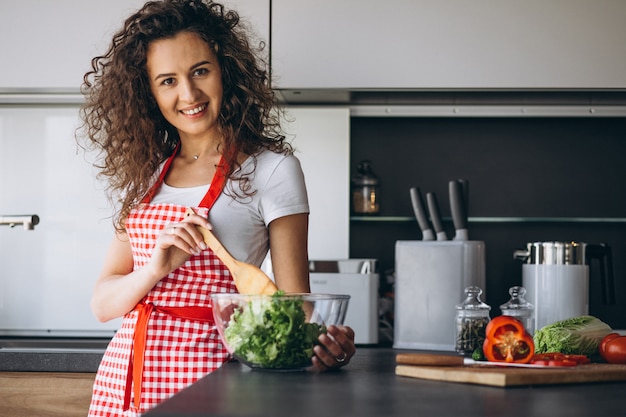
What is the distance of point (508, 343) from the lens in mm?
1184

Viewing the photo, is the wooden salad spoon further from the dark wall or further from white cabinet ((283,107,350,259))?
the dark wall

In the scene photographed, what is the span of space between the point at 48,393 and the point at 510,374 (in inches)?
50.0

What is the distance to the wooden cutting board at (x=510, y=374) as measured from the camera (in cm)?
99

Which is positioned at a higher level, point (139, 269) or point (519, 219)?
point (519, 219)

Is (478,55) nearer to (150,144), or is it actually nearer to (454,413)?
(150,144)

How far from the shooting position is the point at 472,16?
84.5 inches

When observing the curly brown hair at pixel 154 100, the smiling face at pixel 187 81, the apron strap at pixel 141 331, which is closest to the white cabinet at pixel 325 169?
the curly brown hair at pixel 154 100

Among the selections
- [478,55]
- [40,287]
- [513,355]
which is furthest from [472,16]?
[40,287]

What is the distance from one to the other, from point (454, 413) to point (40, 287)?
1.85 m

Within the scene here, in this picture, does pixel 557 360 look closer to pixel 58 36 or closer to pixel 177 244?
pixel 177 244

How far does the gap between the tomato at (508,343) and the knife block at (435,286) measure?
0.82 metres

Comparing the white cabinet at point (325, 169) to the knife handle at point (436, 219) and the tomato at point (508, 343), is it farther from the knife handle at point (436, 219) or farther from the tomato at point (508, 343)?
the tomato at point (508, 343)

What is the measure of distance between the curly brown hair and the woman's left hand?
39 cm

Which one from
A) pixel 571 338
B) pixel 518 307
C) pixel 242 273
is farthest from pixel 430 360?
pixel 518 307
